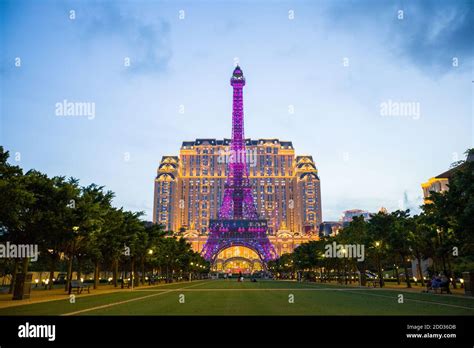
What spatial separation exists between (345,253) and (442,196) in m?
32.5

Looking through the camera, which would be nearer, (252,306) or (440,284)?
(252,306)
